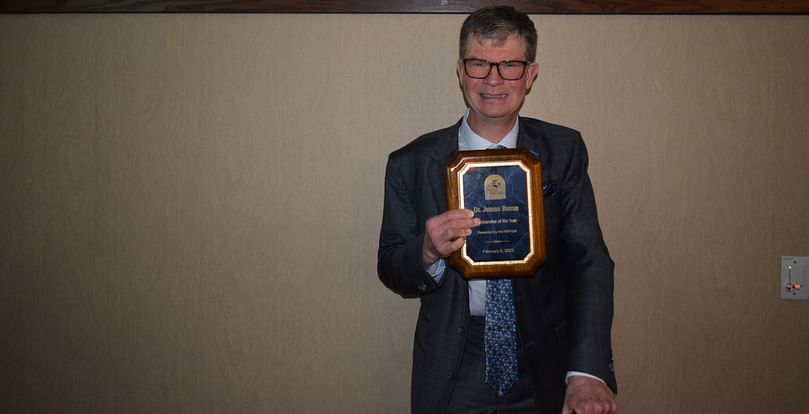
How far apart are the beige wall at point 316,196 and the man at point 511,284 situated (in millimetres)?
453

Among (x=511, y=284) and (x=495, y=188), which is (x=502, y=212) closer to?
(x=495, y=188)

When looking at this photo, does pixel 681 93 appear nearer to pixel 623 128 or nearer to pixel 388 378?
pixel 623 128

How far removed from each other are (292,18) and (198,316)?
1.08 m

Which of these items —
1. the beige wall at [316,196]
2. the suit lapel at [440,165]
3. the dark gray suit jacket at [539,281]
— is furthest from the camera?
the beige wall at [316,196]

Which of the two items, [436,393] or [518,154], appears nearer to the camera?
[518,154]

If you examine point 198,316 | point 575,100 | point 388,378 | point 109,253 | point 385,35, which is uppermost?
point 385,35

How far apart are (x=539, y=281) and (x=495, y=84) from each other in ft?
1.73

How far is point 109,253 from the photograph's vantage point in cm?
215

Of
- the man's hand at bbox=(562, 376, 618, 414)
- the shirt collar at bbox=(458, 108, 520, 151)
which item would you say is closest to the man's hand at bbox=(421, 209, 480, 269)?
the shirt collar at bbox=(458, 108, 520, 151)

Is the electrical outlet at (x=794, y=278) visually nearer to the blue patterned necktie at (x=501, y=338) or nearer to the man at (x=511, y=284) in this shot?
the man at (x=511, y=284)

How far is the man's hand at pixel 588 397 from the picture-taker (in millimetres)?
1418

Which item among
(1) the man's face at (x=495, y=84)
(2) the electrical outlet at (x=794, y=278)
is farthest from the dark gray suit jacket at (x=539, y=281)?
(2) the electrical outlet at (x=794, y=278)

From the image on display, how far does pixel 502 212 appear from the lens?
4.86 ft

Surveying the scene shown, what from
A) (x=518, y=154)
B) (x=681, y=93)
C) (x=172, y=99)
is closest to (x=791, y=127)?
(x=681, y=93)
